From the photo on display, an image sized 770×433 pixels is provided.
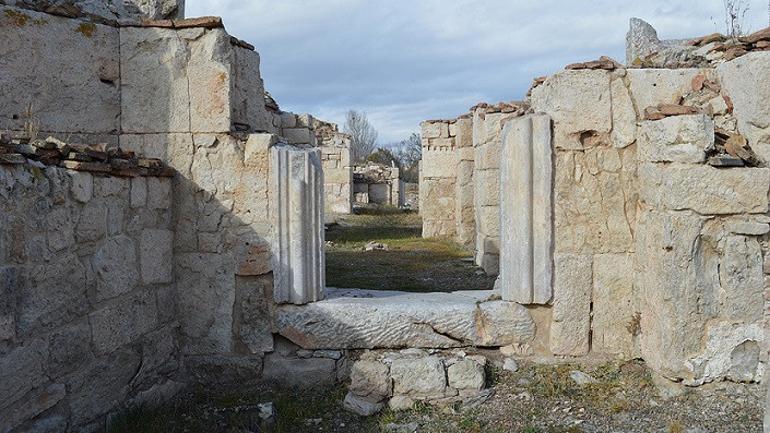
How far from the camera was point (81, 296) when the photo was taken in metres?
3.35

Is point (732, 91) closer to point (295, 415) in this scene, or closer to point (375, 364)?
point (375, 364)

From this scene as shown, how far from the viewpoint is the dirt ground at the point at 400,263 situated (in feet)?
22.2

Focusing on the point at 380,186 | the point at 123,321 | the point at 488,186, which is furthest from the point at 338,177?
the point at 123,321

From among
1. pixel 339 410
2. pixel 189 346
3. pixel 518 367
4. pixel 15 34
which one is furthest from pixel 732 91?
pixel 15 34

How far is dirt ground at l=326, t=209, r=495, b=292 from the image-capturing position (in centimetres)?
677

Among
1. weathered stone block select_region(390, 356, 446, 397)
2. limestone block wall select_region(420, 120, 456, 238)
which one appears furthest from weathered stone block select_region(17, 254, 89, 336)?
limestone block wall select_region(420, 120, 456, 238)

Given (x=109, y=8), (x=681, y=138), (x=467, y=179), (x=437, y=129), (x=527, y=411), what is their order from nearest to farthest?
(x=681, y=138) < (x=527, y=411) < (x=109, y=8) < (x=467, y=179) < (x=437, y=129)

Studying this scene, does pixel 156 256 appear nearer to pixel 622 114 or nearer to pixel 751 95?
pixel 622 114

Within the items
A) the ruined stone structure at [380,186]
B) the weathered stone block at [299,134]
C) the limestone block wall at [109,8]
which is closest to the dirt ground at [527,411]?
the limestone block wall at [109,8]

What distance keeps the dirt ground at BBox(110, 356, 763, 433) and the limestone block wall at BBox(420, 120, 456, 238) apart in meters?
7.82

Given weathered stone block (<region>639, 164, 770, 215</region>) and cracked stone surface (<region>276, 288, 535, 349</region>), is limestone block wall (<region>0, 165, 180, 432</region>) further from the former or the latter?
weathered stone block (<region>639, 164, 770, 215</region>)

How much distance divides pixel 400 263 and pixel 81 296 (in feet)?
17.4

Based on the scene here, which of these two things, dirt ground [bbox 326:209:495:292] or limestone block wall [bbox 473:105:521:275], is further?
limestone block wall [bbox 473:105:521:275]

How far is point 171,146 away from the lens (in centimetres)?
426
